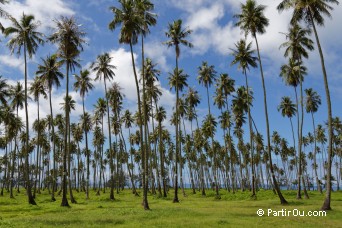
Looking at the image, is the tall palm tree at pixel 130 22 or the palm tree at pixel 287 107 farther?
the palm tree at pixel 287 107

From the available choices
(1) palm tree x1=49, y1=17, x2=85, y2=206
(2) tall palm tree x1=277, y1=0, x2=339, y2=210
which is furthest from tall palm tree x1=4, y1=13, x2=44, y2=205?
(2) tall palm tree x1=277, y1=0, x2=339, y2=210

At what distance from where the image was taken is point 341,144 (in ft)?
303

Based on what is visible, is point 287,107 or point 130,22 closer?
point 130,22

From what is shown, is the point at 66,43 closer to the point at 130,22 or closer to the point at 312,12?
the point at 130,22

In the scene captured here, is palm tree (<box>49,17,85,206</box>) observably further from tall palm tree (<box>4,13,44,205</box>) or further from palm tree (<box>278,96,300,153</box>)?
palm tree (<box>278,96,300,153</box>)

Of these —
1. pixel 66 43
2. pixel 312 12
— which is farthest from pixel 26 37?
pixel 312 12

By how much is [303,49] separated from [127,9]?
24.0 meters

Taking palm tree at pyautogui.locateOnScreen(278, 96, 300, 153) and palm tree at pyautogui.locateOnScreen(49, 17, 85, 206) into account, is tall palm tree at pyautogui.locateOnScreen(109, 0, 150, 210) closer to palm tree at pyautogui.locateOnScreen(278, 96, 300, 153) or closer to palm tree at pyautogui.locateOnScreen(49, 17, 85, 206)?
palm tree at pyautogui.locateOnScreen(49, 17, 85, 206)

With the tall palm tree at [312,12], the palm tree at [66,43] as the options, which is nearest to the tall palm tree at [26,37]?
the palm tree at [66,43]

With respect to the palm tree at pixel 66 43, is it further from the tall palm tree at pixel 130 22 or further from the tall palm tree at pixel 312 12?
the tall palm tree at pixel 312 12

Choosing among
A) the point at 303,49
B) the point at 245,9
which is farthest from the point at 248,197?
the point at 245,9

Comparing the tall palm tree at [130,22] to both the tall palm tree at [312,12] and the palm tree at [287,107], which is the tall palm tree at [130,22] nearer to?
the tall palm tree at [312,12]

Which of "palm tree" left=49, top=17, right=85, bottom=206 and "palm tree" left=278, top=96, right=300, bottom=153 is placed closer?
"palm tree" left=49, top=17, right=85, bottom=206

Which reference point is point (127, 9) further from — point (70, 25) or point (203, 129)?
point (203, 129)
